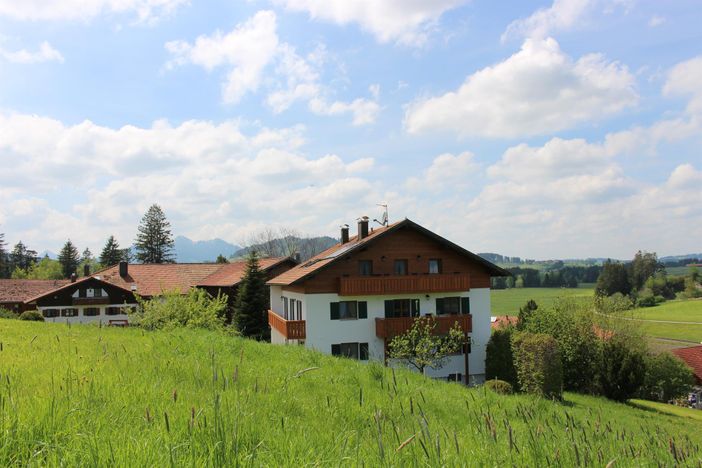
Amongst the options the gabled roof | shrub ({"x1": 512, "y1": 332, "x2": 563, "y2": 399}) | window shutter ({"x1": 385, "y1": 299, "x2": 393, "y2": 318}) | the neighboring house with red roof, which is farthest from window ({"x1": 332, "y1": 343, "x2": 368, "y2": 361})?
the neighboring house with red roof

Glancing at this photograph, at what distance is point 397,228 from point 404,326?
21.8 feet

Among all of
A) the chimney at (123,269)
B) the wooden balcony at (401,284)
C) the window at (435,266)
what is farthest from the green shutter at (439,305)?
the chimney at (123,269)

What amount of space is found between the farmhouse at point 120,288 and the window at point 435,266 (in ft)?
72.9

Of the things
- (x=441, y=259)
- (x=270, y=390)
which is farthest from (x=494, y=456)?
(x=441, y=259)

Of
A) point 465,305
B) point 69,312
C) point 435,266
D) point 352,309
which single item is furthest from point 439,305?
point 69,312

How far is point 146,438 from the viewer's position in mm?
3533

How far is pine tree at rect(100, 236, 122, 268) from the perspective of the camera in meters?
108

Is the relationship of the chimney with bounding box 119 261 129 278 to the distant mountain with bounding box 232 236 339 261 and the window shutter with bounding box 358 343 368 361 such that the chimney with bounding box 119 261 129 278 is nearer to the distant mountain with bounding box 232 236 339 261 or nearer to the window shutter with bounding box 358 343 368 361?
the distant mountain with bounding box 232 236 339 261

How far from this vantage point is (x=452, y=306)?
3822 centimetres

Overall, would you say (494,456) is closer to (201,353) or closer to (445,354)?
(201,353)

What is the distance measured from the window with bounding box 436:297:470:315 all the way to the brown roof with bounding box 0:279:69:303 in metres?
52.4

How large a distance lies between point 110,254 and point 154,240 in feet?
37.4

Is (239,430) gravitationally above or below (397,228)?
below

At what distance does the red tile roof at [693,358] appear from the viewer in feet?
171
